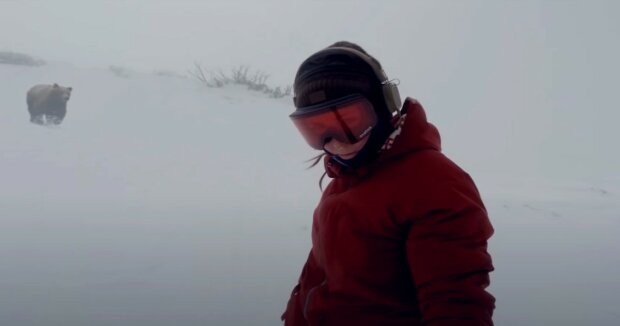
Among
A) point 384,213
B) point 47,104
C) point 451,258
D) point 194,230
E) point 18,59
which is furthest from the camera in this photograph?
point 18,59

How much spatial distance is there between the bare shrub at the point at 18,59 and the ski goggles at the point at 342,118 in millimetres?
12247

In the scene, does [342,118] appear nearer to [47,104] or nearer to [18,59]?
[47,104]

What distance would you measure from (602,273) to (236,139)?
19.0 ft

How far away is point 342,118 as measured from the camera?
4.05ft

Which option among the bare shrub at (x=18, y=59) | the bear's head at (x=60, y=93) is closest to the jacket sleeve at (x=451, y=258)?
the bear's head at (x=60, y=93)

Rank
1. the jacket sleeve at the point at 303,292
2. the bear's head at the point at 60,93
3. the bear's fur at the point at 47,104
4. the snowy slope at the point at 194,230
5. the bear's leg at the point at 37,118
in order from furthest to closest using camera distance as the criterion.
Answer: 1. the bear's head at the point at 60,93
2. the bear's fur at the point at 47,104
3. the bear's leg at the point at 37,118
4. the snowy slope at the point at 194,230
5. the jacket sleeve at the point at 303,292

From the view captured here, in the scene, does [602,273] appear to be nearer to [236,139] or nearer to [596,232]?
[596,232]

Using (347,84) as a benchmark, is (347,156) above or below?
below

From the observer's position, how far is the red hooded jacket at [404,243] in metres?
1.06

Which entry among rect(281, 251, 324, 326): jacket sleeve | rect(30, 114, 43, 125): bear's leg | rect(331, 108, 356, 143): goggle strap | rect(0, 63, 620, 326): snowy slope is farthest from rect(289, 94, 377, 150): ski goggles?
rect(30, 114, 43, 125): bear's leg

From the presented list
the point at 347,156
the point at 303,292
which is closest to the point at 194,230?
the point at 303,292

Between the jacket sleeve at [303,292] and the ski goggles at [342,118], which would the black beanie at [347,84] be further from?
the jacket sleeve at [303,292]

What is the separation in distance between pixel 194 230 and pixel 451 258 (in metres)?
2.76

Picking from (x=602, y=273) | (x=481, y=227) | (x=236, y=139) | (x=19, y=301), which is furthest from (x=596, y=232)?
(x=236, y=139)
